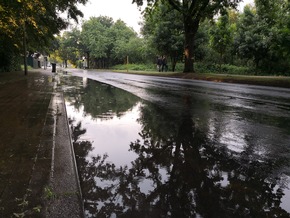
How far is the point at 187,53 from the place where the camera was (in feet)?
91.2

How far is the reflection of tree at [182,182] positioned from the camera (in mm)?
2623

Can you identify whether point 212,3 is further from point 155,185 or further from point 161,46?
point 155,185

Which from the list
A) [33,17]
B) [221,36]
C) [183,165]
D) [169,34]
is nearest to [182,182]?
[183,165]

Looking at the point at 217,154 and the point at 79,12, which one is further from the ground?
the point at 79,12

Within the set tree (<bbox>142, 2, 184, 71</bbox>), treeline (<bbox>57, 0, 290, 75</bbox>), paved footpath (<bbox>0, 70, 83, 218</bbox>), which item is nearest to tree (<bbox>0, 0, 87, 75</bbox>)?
paved footpath (<bbox>0, 70, 83, 218</bbox>)

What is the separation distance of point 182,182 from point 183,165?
1.77 ft

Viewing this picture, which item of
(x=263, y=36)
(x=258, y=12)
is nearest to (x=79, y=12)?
(x=263, y=36)

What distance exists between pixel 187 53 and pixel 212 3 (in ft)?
16.6

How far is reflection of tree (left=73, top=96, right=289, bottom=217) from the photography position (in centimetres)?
262

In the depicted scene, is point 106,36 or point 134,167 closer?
point 134,167

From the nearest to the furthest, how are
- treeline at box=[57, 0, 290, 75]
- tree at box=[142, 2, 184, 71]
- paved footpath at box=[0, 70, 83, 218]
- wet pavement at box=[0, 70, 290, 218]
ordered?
paved footpath at box=[0, 70, 83, 218], wet pavement at box=[0, 70, 290, 218], treeline at box=[57, 0, 290, 75], tree at box=[142, 2, 184, 71]

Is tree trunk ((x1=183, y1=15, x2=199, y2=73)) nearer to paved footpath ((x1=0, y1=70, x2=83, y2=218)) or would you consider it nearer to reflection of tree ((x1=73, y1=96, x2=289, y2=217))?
paved footpath ((x1=0, y1=70, x2=83, y2=218))

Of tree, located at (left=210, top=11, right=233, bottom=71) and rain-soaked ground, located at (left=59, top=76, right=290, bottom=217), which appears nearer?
rain-soaked ground, located at (left=59, top=76, right=290, bottom=217)

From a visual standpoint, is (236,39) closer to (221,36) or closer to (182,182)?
(221,36)
